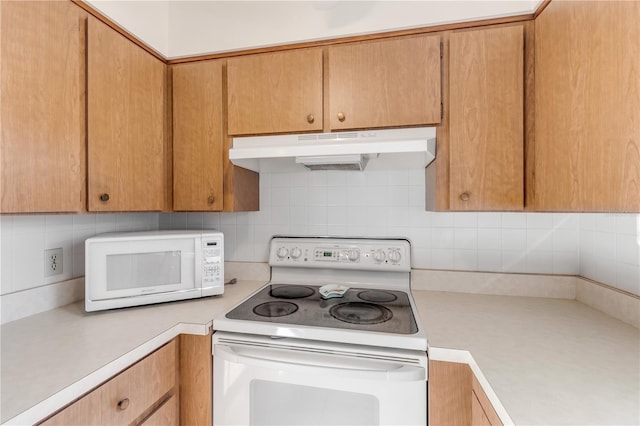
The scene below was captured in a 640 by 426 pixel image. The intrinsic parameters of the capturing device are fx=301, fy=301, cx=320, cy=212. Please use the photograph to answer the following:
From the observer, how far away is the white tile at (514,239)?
1.49 metres

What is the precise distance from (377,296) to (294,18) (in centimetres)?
136

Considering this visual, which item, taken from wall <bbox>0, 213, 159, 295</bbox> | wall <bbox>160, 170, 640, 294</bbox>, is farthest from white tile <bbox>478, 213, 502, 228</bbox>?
wall <bbox>0, 213, 159, 295</bbox>

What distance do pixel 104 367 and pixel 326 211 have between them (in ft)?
3.86

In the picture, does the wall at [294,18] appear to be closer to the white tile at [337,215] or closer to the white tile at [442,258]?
the white tile at [337,215]

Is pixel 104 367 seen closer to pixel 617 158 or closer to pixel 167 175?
pixel 167 175

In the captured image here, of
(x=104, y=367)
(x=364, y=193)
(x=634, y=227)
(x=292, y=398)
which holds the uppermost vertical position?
(x=364, y=193)

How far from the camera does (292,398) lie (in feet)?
3.51

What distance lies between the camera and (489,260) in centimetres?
153

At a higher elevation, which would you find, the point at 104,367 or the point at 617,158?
the point at 617,158

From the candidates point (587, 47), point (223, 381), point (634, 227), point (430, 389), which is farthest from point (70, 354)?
point (634, 227)

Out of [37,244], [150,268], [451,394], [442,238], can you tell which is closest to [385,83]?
[442,238]

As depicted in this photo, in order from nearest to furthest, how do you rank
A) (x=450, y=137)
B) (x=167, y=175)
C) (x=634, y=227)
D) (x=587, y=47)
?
(x=587, y=47) → (x=634, y=227) → (x=450, y=137) → (x=167, y=175)

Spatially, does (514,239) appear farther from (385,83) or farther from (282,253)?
(282,253)

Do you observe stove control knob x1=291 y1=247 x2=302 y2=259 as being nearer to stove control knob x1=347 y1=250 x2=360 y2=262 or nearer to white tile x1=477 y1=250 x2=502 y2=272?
stove control knob x1=347 y1=250 x2=360 y2=262
